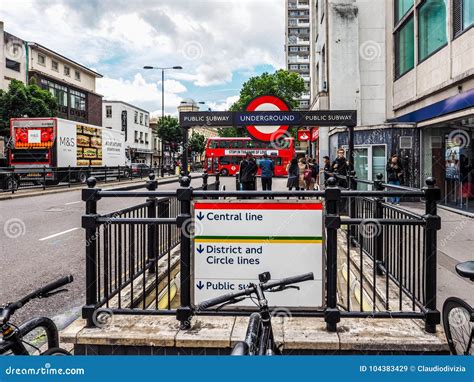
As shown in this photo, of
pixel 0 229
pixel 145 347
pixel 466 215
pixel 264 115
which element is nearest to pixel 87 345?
pixel 145 347

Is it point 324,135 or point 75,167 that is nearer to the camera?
point 324,135

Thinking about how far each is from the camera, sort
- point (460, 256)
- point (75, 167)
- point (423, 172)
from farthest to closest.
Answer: point (75, 167), point (423, 172), point (460, 256)

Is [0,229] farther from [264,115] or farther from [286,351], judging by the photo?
[286,351]

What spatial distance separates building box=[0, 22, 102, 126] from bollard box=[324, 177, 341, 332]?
4447 cm

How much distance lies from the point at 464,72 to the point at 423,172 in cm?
529

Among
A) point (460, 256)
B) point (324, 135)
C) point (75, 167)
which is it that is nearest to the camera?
point (460, 256)

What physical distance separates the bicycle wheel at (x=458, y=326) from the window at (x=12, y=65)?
4702 centimetres

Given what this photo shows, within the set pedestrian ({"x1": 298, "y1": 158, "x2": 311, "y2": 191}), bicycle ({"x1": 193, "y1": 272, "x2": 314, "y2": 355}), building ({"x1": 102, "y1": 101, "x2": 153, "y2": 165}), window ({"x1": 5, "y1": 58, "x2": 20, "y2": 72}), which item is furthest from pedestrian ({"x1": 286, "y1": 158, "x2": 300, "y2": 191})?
building ({"x1": 102, "y1": 101, "x2": 153, "y2": 165})

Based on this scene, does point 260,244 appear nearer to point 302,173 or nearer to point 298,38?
point 302,173

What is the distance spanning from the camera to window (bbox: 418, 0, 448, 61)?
15.9 m

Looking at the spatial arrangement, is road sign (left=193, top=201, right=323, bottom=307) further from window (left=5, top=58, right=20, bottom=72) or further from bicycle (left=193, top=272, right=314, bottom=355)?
window (left=5, top=58, right=20, bottom=72)

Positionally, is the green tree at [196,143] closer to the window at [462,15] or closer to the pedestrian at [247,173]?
the pedestrian at [247,173]

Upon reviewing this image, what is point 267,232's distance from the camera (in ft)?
11.1

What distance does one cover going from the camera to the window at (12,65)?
41.6 m
